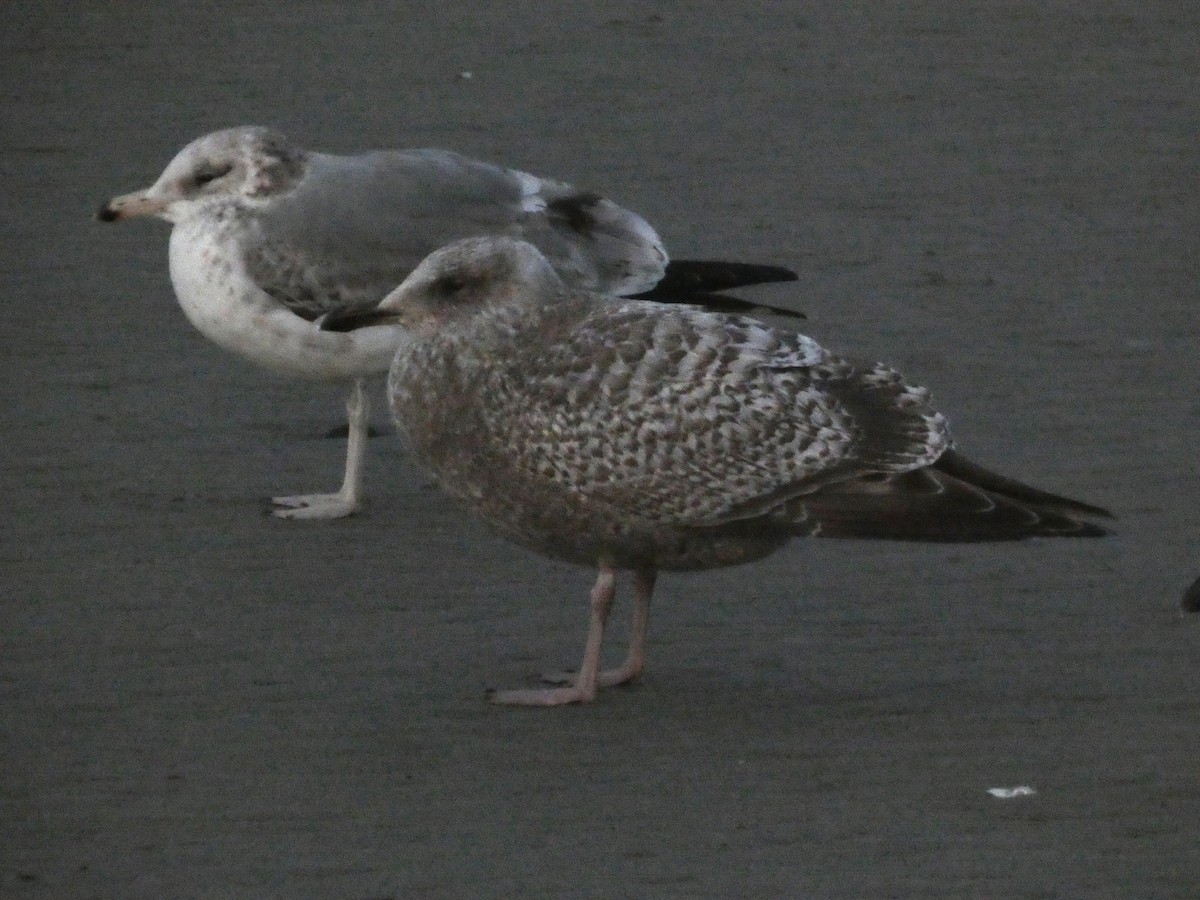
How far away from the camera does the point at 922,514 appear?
604 centimetres

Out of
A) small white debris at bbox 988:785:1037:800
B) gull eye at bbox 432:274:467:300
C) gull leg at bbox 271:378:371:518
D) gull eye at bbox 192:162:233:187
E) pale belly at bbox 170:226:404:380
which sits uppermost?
gull eye at bbox 432:274:467:300

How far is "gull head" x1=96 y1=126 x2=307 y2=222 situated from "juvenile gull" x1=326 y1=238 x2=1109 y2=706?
4.52ft

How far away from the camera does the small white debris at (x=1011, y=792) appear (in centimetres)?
571

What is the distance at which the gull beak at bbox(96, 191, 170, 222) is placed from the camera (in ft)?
24.8

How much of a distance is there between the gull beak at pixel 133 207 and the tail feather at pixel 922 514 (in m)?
2.46

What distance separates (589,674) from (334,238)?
70.6 inches

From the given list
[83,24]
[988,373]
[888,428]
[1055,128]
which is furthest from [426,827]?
[83,24]

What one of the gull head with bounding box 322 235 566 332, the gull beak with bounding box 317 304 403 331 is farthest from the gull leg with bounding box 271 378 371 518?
the gull head with bounding box 322 235 566 332

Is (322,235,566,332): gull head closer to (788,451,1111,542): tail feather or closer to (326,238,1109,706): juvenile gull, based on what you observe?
(326,238,1109,706): juvenile gull

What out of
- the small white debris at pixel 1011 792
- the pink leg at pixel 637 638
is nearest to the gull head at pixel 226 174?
the pink leg at pixel 637 638

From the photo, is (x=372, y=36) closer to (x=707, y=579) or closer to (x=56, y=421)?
(x=56, y=421)

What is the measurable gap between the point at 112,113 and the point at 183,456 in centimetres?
393

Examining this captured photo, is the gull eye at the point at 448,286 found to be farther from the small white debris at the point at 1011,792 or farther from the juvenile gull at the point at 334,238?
the small white debris at the point at 1011,792

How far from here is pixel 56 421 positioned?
8.35 meters
